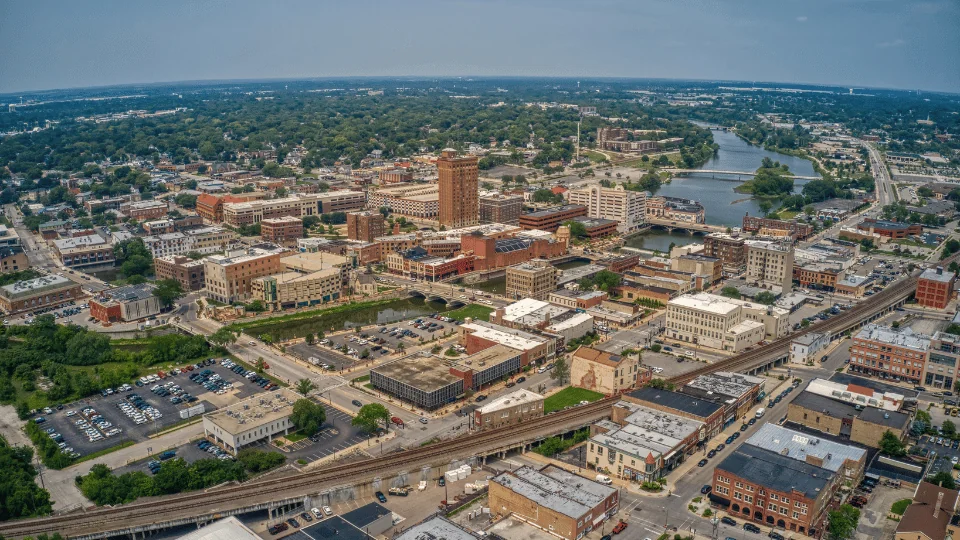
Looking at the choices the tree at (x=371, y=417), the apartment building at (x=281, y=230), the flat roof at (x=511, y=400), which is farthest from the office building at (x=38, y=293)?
the flat roof at (x=511, y=400)

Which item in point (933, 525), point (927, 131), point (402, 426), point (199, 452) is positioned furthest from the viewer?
point (927, 131)

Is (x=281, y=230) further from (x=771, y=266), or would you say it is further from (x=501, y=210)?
(x=771, y=266)

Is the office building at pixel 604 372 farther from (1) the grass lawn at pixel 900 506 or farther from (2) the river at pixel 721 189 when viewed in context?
(2) the river at pixel 721 189

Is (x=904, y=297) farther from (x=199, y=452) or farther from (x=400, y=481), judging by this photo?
(x=199, y=452)

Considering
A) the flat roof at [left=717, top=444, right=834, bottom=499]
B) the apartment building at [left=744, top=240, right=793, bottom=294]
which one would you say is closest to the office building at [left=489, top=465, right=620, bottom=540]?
the flat roof at [left=717, top=444, right=834, bottom=499]

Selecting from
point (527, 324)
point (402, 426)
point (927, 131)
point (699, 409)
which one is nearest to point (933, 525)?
point (699, 409)

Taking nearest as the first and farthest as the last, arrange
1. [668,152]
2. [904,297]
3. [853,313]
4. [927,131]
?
1. [853,313]
2. [904,297]
3. [668,152]
4. [927,131]
